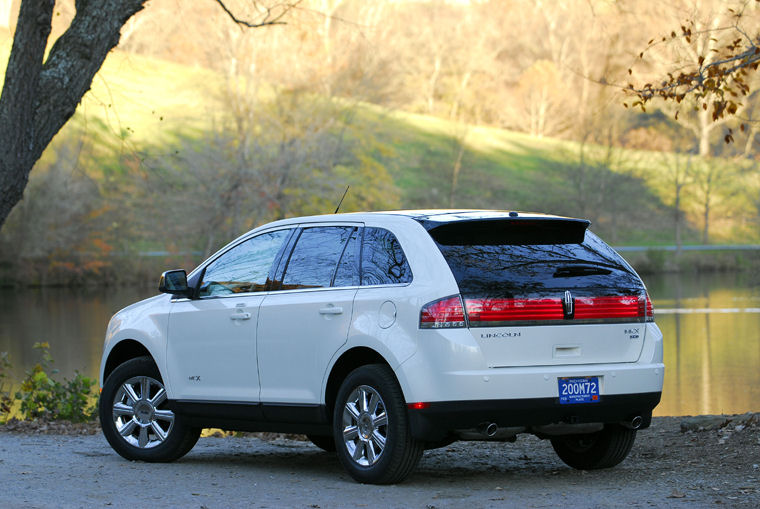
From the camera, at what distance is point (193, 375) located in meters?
8.46

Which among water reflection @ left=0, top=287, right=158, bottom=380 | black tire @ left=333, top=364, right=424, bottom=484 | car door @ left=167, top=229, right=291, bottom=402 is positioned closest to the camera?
black tire @ left=333, top=364, right=424, bottom=484

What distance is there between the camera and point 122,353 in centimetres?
935

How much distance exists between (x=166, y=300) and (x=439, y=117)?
79.5 metres

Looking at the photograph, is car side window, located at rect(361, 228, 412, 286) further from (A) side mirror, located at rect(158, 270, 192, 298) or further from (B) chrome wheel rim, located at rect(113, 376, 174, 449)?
(B) chrome wheel rim, located at rect(113, 376, 174, 449)

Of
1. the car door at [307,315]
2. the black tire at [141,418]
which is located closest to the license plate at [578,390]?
the car door at [307,315]

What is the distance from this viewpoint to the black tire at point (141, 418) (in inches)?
342

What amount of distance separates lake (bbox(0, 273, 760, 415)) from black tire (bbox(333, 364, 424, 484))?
10137 mm

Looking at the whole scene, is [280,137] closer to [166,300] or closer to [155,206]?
[155,206]

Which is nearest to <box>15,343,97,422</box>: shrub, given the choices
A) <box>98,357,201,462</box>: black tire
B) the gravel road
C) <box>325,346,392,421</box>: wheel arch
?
the gravel road

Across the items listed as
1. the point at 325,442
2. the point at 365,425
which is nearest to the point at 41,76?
the point at 325,442

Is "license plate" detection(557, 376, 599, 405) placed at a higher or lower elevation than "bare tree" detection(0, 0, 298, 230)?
lower

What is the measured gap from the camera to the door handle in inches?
288

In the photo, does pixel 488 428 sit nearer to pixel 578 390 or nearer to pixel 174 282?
pixel 578 390

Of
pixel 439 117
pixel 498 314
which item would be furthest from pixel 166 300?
pixel 439 117
